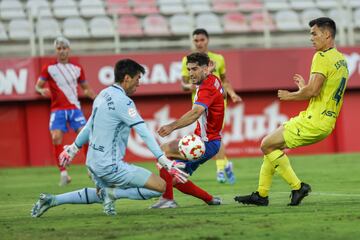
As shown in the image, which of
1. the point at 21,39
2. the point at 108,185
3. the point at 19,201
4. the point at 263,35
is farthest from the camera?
the point at 263,35

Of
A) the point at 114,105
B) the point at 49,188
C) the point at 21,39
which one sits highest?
the point at 21,39

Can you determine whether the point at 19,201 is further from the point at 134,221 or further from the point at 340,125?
the point at 340,125

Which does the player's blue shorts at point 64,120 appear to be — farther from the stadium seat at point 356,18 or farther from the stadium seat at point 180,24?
the stadium seat at point 356,18

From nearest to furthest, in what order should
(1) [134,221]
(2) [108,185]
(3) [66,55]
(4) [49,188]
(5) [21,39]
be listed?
(1) [134,221] < (2) [108,185] < (4) [49,188] < (3) [66,55] < (5) [21,39]

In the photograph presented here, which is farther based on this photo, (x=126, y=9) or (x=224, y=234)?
(x=126, y=9)

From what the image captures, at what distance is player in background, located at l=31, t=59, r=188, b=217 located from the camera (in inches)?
377

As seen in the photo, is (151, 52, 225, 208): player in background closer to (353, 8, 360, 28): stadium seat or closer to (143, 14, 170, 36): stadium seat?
(143, 14, 170, 36): stadium seat

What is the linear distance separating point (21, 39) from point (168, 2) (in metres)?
4.57

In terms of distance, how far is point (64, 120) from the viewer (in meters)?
17.1

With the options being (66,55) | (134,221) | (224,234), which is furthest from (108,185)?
(66,55)

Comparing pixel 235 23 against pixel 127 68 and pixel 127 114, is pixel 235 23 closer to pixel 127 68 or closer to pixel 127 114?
pixel 127 68

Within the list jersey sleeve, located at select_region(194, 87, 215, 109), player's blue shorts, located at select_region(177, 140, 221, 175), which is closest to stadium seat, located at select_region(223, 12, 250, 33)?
player's blue shorts, located at select_region(177, 140, 221, 175)

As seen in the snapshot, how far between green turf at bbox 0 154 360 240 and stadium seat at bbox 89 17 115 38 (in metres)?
9.43

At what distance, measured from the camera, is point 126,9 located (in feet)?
80.8
